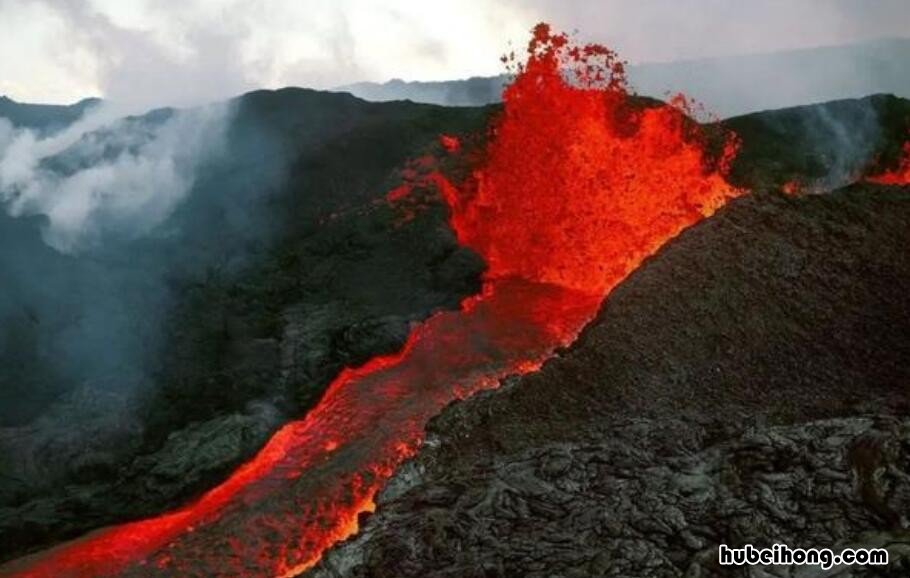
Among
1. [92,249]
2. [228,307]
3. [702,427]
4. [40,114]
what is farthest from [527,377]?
[40,114]

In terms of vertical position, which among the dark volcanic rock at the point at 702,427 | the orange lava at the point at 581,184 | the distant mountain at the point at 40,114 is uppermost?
the distant mountain at the point at 40,114

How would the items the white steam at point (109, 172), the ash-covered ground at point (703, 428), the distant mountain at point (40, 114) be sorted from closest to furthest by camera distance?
the ash-covered ground at point (703, 428)
the white steam at point (109, 172)
the distant mountain at point (40, 114)

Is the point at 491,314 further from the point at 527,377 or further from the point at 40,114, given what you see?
the point at 40,114

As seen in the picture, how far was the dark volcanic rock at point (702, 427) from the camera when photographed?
7500 millimetres

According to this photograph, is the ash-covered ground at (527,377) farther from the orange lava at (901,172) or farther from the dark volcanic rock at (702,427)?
the orange lava at (901,172)

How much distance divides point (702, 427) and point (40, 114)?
122 feet

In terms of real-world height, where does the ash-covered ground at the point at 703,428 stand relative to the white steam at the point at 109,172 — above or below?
below

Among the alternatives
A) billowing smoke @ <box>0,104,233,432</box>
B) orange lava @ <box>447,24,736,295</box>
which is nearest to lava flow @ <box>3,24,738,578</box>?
orange lava @ <box>447,24,736,295</box>

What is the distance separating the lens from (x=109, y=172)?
25.8 m

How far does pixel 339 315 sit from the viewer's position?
18781 mm

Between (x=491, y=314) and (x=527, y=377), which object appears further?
(x=491, y=314)

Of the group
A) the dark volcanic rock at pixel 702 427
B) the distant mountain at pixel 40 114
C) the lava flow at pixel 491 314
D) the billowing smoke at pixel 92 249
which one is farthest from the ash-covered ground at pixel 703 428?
the distant mountain at pixel 40 114

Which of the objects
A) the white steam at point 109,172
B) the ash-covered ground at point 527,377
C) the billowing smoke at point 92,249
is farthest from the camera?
the white steam at point 109,172

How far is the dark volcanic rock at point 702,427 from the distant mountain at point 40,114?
30.9 metres
